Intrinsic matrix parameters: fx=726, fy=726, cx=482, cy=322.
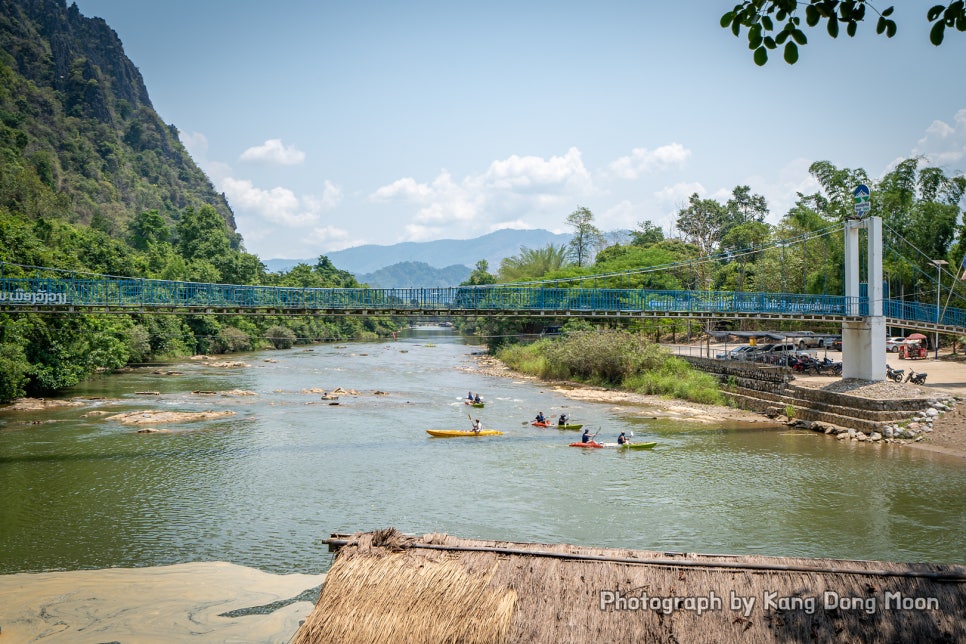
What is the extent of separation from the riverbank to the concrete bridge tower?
80 centimetres

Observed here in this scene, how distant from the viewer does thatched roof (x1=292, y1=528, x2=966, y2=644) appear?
6.94m

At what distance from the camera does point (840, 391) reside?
28156mm

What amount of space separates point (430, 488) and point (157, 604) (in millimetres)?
8597

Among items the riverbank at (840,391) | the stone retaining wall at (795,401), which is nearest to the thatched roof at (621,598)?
the riverbank at (840,391)

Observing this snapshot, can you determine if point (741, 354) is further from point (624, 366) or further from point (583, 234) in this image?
point (583, 234)

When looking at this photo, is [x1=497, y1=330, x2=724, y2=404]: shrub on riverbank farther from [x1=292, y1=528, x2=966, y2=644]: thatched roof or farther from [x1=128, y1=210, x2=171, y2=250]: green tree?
[x1=128, y1=210, x2=171, y2=250]: green tree

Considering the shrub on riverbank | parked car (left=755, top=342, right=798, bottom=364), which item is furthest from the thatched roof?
parked car (left=755, top=342, right=798, bottom=364)

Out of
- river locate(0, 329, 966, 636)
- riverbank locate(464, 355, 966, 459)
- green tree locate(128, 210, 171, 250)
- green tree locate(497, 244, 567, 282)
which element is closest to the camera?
river locate(0, 329, 966, 636)

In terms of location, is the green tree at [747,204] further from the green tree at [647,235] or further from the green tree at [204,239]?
the green tree at [204,239]

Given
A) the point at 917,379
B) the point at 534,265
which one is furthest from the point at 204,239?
the point at 917,379

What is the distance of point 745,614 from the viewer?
7.10 m

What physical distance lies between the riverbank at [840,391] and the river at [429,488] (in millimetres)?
1307

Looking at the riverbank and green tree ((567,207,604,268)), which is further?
green tree ((567,207,604,268))

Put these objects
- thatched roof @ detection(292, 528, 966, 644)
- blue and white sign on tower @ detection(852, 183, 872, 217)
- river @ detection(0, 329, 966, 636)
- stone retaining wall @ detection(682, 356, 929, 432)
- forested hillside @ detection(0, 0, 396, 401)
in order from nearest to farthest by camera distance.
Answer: thatched roof @ detection(292, 528, 966, 644), river @ detection(0, 329, 966, 636), stone retaining wall @ detection(682, 356, 929, 432), blue and white sign on tower @ detection(852, 183, 872, 217), forested hillside @ detection(0, 0, 396, 401)
